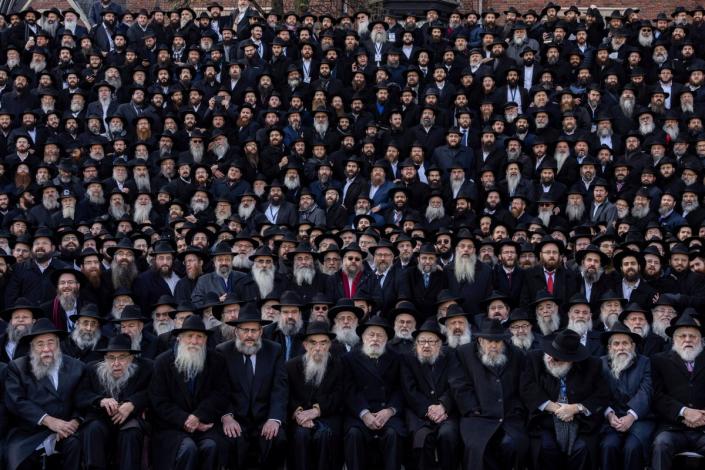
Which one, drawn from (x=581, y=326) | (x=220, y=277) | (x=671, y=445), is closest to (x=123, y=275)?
(x=220, y=277)

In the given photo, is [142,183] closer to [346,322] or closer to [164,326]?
[164,326]

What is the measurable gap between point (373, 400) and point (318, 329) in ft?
3.04

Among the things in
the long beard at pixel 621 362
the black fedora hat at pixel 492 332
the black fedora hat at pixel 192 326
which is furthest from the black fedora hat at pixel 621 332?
the black fedora hat at pixel 192 326

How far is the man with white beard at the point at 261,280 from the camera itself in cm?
1359

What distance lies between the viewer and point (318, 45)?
2195 centimetres

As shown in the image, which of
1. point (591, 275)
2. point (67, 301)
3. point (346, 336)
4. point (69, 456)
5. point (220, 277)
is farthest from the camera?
point (591, 275)

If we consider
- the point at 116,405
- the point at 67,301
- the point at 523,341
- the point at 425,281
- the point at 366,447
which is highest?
the point at 425,281

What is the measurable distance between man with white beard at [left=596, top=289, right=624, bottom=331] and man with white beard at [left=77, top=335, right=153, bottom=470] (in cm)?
507

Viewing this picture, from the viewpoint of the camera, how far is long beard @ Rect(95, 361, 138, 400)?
10.6 metres

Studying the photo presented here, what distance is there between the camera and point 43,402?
10422 mm

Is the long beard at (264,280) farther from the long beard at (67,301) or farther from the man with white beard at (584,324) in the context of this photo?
the man with white beard at (584,324)

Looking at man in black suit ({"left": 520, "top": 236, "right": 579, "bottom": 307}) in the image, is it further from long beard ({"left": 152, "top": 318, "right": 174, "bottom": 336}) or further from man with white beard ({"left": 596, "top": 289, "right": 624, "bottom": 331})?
long beard ({"left": 152, "top": 318, "right": 174, "bottom": 336})

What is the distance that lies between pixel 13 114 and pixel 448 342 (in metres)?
11.4

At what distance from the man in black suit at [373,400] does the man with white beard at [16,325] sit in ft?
10.9
